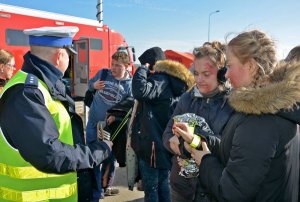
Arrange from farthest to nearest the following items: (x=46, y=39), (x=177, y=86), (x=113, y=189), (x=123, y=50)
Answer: (x=113, y=189)
(x=123, y=50)
(x=177, y=86)
(x=46, y=39)

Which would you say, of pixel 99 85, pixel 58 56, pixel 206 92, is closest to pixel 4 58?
pixel 99 85

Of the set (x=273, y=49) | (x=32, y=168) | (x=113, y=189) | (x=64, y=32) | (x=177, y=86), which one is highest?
(x=64, y=32)

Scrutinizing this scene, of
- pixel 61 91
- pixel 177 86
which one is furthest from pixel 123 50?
pixel 61 91

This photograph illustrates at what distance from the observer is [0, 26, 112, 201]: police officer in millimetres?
1650

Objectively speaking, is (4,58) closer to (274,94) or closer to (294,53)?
(294,53)

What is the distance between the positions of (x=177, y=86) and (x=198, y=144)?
148 centimetres

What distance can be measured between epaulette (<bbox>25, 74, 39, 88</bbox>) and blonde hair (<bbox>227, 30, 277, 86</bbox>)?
114 centimetres

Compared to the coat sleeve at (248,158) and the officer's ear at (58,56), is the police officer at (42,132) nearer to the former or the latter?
the officer's ear at (58,56)

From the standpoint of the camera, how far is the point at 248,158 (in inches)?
55.1

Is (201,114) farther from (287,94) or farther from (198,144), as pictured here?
(287,94)

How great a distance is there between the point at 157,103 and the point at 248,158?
1904 mm

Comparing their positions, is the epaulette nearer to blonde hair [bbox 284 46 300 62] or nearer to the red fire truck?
blonde hair [bbox 284 46 300 62]

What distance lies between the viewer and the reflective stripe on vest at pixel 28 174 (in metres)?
1.81

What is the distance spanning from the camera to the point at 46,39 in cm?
195
